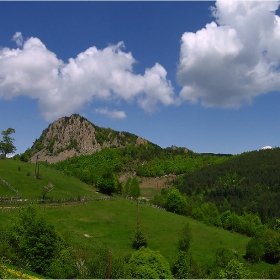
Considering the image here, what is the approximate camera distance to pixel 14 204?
7575cm

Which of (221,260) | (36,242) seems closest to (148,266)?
(36,242)

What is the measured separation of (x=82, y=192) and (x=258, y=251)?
57.3 meters

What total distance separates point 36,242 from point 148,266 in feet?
55.4

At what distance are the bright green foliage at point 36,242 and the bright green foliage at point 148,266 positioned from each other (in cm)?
1171

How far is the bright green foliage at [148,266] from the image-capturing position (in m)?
44.6

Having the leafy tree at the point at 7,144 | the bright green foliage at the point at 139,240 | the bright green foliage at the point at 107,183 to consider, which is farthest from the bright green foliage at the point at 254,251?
the leafy tree at the point at 7,144

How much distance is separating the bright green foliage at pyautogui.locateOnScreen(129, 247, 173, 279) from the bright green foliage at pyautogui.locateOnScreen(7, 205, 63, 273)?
11.7 metres

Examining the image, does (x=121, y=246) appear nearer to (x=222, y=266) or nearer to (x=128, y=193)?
(x=222, y=266)

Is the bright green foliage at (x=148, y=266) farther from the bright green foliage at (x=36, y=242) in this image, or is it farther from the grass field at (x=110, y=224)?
the bright green foliage at (x=36, y=242)

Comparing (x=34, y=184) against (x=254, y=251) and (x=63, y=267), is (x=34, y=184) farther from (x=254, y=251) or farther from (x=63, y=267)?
(x=254, y=251)

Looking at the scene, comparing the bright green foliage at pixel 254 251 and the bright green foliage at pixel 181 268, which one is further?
the bright green foliage at pixel 254 251

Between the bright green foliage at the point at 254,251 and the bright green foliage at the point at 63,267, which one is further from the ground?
the bright green foliage at the point at 63,267

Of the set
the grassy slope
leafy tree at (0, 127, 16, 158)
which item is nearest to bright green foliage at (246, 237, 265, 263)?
the grassy slope

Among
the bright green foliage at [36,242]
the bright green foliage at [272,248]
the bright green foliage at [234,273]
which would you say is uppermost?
the bright green foliage at [36,242]
